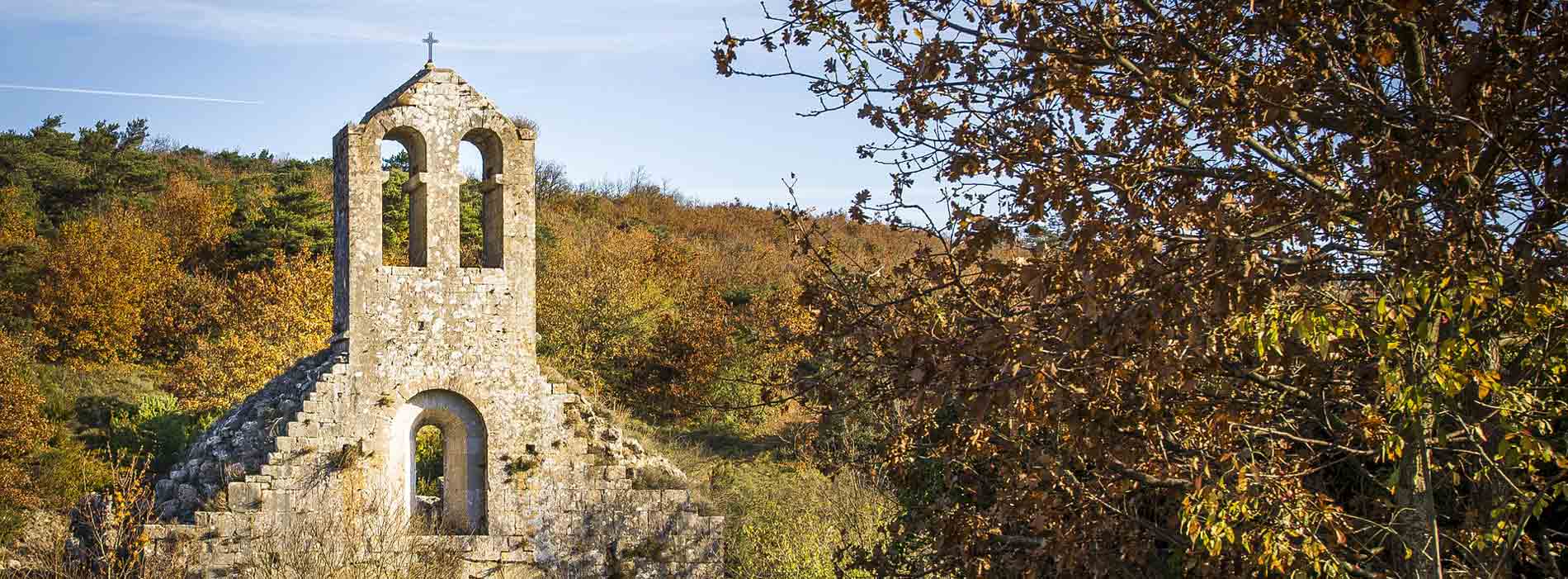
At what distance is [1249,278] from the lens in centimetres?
417

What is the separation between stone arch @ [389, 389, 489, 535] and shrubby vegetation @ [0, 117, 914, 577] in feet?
11.3

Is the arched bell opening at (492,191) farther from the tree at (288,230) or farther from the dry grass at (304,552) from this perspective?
the tree at (288,230)

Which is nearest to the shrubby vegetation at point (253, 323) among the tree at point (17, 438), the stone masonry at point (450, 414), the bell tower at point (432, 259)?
the tree at point (17, 438)

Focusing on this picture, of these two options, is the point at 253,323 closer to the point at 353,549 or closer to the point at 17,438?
the point at 17,438

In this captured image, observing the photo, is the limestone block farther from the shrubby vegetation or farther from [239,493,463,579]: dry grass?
the shrubby vegetation

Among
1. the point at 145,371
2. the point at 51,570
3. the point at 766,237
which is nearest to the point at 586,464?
the point at 51,570

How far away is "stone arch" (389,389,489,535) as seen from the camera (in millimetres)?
13023

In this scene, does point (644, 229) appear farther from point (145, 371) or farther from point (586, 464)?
point (586, 464)

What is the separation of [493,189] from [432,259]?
1.01 meters

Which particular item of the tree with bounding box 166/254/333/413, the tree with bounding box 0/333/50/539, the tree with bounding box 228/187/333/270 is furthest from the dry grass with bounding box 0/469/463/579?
the tree with bounding box 228/187/333/270

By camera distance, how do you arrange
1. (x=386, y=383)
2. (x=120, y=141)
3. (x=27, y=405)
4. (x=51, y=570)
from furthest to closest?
(x=120, y=141)
(x=27, y=405)
(x=386, y=383)
(x=51, y=570)

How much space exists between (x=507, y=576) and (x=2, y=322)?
82.4ft

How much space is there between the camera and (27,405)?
906 inches

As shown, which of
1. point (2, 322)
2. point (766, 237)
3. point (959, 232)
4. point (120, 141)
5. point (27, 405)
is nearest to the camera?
point (959, 232)
